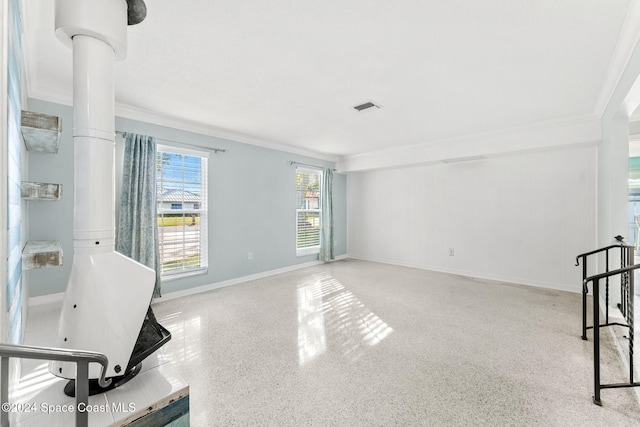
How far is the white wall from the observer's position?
4.06 metres

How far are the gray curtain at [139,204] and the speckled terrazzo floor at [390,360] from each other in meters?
0.76

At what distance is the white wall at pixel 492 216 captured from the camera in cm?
406

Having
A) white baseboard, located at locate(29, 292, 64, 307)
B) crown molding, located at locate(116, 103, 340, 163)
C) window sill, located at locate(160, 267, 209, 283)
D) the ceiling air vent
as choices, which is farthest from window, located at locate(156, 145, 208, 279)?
the ceiling air vent

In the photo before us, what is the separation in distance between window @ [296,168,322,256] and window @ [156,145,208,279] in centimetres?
196

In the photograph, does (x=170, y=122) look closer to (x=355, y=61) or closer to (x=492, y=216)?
(x=355, y=61)

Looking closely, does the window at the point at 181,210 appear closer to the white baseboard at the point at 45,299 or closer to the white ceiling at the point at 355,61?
the white ceiling at the point at 355,61

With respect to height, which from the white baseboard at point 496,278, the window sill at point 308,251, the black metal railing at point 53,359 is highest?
the black metal railing at point 53,359

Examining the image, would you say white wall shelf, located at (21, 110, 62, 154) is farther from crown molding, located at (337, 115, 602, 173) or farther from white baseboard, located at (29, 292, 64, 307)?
crown molding, located at (337, 115, 602, 173)

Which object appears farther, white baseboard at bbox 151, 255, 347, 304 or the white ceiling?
white baseboard at bbox 151, 255, 347, 304

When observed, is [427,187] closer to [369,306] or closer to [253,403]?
[369,306]

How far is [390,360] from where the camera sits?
2219 millimetres

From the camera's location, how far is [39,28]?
74.2 inches

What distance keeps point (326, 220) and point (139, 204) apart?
11.6 ft

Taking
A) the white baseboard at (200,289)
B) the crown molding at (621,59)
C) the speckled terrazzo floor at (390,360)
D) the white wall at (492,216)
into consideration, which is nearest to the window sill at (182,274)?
the white baseboard at (200,289)
